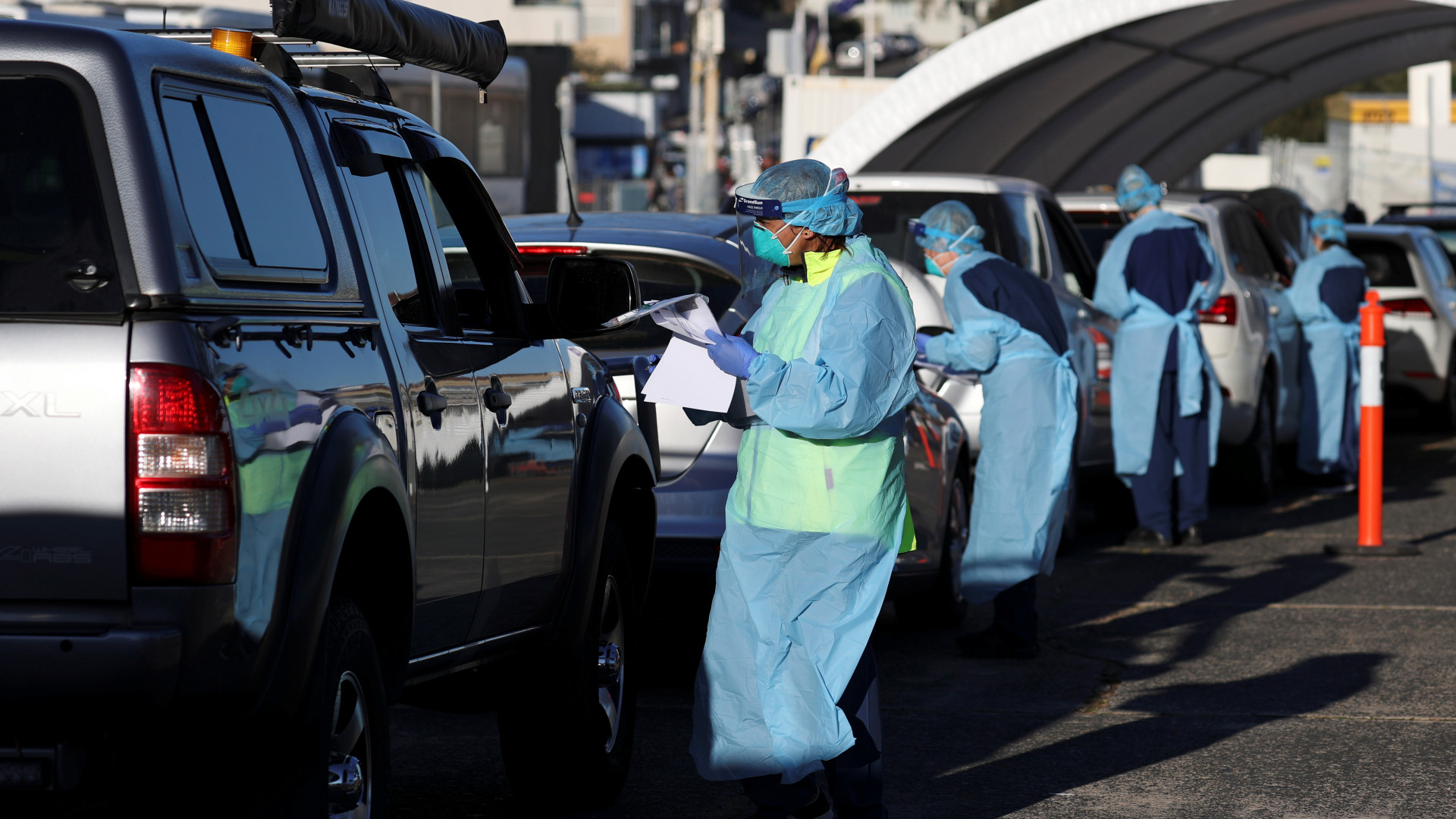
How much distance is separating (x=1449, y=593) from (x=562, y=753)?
559cm

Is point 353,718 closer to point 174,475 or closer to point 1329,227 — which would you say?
point 174,475

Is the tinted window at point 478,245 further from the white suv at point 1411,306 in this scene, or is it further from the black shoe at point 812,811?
the white suv at point 1411,306

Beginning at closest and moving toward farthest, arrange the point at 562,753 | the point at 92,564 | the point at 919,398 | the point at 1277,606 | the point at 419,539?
the point at 92,564, the point at 419,539, the point at 562,753, the point at 919,398, the point at 1277,606

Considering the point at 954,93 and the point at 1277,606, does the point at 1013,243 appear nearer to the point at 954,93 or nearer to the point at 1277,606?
the point at 1277,606

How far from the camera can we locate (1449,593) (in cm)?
945

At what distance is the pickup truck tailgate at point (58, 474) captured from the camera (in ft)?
10.8

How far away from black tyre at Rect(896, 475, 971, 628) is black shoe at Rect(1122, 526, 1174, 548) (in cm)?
267

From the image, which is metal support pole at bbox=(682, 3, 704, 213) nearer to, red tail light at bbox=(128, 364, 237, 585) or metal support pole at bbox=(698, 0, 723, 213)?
metal support pole at bbox=(698, 0, 723, 213)

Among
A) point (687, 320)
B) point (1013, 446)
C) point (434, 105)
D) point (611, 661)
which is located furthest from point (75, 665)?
point (434, 105)

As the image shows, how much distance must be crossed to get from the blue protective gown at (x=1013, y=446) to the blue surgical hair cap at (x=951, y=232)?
0.59ft

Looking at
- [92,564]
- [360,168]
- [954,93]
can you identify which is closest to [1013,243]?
[360,168]

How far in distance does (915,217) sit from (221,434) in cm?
754

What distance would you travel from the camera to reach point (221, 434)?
3.36 metres

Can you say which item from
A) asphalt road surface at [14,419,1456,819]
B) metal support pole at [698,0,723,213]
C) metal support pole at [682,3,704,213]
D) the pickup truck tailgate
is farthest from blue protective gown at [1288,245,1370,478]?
metal support pole at [682,3,704,213]
